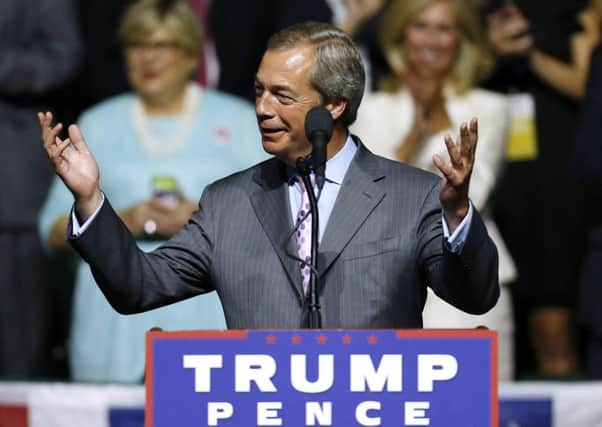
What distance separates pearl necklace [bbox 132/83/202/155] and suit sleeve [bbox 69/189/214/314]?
2.72 meters

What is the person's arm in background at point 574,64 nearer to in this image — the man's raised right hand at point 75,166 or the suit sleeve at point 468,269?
the suit sleeve at point 468,269

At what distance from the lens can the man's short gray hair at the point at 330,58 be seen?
4070mm

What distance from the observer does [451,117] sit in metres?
6.80

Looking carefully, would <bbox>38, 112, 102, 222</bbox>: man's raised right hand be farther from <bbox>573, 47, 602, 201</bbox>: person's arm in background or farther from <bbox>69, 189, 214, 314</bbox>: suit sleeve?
<bbox>573, 47, 602, 201</bbox>: person's arm in background

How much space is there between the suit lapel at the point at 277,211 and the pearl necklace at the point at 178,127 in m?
2.67

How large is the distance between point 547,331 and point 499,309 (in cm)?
59

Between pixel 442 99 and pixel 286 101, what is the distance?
285cm

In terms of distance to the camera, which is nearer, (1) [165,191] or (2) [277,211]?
(2) [277,211]

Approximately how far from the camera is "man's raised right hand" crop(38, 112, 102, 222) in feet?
12.5

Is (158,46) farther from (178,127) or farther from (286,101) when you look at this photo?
(286,101)

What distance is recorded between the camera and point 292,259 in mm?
3979

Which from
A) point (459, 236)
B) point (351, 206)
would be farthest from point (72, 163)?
point (459, 236)

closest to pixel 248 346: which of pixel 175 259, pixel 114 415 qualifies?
pixel 175 259

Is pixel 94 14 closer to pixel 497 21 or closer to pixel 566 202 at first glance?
pixel 497 21
